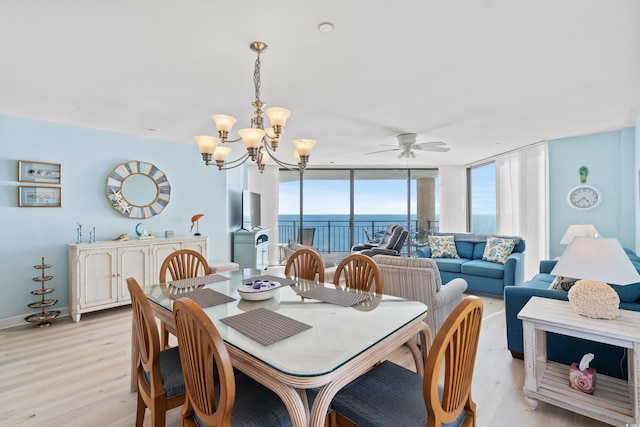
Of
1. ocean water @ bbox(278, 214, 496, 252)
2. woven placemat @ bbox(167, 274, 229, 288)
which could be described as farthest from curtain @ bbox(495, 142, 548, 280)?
woven placemat @ bbox(167, 274, 229, 288)

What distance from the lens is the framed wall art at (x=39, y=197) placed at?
3469mm

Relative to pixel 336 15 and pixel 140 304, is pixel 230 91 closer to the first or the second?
→ pixel 336 15

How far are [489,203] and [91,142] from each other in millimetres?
7065

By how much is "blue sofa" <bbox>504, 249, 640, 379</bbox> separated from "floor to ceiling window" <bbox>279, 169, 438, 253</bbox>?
4850mm

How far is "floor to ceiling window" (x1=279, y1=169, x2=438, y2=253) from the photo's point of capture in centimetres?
740

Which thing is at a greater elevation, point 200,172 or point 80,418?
point 200,172

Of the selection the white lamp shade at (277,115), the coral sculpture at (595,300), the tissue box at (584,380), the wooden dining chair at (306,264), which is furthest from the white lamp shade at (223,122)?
the tissue box at (584,380)

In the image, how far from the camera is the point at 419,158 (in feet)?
20.9

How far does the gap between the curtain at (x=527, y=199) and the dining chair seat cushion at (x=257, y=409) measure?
507cm

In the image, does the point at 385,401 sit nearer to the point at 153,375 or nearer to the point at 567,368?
the point at 153,375

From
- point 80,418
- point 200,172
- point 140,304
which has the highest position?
point 200,172

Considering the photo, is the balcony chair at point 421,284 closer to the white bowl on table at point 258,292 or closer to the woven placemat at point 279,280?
the woven placemat at point 279,280

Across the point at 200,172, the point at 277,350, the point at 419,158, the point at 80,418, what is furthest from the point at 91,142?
the point at 419,158

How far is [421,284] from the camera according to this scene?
2.77 metres
